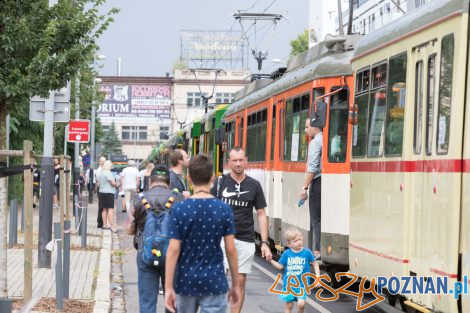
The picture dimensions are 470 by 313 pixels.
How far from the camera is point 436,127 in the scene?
9883 millimetres

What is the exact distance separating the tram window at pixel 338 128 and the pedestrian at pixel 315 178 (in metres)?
0.15

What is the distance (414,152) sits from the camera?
10.7 m

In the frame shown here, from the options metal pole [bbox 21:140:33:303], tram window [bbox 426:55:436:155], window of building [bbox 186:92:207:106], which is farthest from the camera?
window of building [bbox 186:92:207:106]

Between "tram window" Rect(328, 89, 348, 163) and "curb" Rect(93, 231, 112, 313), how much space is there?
3.43 meters

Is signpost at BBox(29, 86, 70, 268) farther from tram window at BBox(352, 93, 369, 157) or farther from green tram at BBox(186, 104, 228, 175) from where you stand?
green tram at BBox(186, 104, 228, 175)

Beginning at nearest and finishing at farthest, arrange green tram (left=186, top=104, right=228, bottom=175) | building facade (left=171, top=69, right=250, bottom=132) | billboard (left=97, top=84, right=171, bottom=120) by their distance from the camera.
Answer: green tram (left=186, top=104, right=228, bottom=175)
billboard (left=97, top=84, right=171, bottom=120)
building facade (left=171, top=69, right=250, bottom=132)

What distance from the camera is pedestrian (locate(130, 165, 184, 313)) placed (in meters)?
10.1

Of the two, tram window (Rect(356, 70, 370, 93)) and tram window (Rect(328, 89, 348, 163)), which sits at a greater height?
tram window (Rect(356, 70, 370, 93))

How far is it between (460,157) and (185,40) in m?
112

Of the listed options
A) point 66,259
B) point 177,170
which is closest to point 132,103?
point 66,259

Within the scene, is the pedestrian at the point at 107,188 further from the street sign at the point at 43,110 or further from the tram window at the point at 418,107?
the tram window at the point at 418,107

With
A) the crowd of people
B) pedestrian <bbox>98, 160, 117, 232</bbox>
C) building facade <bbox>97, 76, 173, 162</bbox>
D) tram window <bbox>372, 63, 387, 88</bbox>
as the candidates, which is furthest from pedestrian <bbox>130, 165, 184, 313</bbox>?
Answer: building facade <bbox>97, 76, 173, 162</bbox>

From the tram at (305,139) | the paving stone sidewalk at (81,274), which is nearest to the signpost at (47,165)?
the paving stone sidewalk at (81,274)

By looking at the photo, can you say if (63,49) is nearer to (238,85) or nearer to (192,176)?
(192,176)
